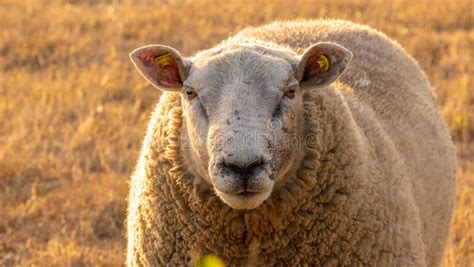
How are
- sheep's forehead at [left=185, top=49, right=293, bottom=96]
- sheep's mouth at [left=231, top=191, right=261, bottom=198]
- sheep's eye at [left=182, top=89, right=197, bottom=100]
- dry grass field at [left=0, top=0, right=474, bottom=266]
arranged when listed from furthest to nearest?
dry grass field at [left=0, top=0, right=474, bottom=266], sheep's eye at [left=182, top=89, right=197, bottom=100], sheep's forehead at [left=185, top=49, right=293, bottom=96], sheep's mouth at [left=231, top=191, right=261, bottom=198]

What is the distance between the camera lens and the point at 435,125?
19.0 ft

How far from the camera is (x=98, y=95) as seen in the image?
29.8 feet

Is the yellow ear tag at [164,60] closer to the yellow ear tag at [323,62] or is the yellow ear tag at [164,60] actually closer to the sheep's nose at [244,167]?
the yellow ear tag at [323,62]

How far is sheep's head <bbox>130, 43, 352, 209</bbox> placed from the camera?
3822 mm

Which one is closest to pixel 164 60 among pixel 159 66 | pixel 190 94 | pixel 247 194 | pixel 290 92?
pixel 159 66

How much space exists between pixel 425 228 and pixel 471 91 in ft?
14.2

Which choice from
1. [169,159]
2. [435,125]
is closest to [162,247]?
[169,159]

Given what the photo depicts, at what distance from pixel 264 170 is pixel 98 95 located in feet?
17.9

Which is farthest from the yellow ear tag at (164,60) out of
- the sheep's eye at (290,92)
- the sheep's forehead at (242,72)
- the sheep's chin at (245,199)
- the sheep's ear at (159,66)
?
the sheep's chin at (245,199)

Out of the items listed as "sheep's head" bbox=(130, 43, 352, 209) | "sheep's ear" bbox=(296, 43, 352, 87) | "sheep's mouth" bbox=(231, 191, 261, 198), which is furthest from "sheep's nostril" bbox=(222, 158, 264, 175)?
"sheep's ear" bbox=(296, 43, 352, 87)

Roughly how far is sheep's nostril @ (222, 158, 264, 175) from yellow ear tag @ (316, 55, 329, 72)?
2.34 feet

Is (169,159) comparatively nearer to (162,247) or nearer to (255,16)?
(162,247)

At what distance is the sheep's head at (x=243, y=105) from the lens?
3822 millimetres

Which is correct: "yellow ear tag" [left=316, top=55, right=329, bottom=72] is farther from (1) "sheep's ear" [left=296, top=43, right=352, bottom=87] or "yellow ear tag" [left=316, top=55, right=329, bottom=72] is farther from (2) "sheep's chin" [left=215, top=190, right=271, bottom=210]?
(2) "sheep's chin" [left=215, top=190, right=271, bottom=210]
